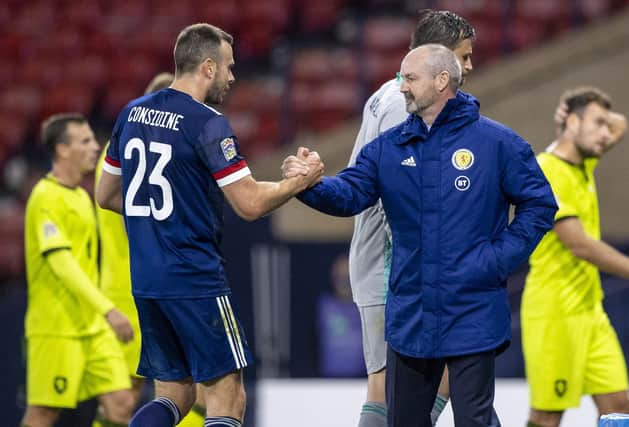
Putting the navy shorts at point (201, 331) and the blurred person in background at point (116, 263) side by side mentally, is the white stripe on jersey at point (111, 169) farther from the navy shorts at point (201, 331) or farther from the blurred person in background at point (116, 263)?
the blurred person in background at point (116, 263)

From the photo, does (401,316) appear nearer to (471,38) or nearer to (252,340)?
(471,38)

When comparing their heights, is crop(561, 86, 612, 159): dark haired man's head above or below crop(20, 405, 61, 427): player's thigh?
above

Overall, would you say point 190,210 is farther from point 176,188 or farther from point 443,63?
point 443,63

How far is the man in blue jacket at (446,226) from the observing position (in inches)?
173

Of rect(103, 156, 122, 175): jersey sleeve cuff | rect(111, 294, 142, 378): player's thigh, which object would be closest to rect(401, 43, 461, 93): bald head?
rect(103, 156, 122, 175): jersey sleeve cuff

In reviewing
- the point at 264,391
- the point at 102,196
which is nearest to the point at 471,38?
the point at 102,196

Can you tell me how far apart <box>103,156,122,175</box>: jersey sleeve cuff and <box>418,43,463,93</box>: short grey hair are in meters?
1.32

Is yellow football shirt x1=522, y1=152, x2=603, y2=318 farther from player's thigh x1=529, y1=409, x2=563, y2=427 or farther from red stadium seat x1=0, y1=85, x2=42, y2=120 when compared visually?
red stadium seat x1=0, y1=85, x2=42, y2=120

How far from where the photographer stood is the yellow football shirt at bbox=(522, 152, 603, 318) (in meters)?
6.14

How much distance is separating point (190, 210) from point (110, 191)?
23.1 inches

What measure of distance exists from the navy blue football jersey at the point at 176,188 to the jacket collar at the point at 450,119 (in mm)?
614

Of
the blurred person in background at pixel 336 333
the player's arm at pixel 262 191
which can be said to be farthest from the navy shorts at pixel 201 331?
the blurred person in background at pixel 336 333

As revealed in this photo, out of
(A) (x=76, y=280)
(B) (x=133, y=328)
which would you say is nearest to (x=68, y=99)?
(B) (x=133, y=328)

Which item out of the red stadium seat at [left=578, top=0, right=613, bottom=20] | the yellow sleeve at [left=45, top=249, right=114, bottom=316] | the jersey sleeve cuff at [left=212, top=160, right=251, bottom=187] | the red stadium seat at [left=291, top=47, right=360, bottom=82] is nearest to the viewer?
the jersey sleeve cuff at [left=212, top=160, right=251, bottom=187]
